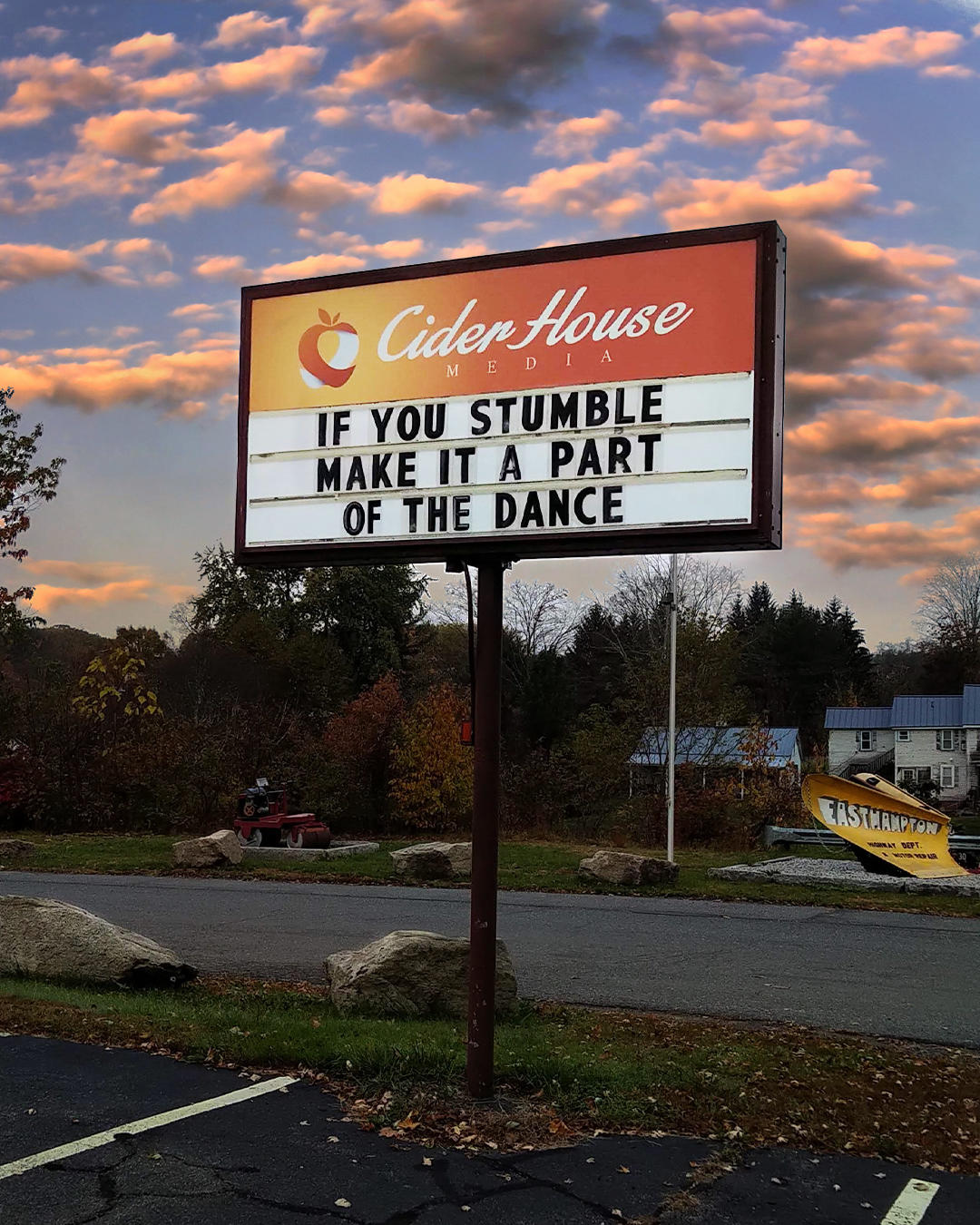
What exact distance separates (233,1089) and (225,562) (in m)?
50.6

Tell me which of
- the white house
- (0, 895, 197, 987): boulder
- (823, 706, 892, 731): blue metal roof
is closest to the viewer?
(0, 895, 197, 987): boulder

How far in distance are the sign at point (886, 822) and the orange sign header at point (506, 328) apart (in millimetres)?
15573

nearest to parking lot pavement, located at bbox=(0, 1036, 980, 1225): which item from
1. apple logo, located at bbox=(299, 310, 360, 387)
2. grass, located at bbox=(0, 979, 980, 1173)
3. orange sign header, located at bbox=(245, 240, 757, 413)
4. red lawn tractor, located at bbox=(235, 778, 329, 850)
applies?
grass, located at bbox=(0, 979, 980, 1173)

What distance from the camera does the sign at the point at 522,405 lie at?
609cm

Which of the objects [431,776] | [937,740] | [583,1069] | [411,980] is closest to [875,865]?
[431,776]

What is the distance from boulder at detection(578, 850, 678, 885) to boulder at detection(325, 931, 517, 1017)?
9.81 meters

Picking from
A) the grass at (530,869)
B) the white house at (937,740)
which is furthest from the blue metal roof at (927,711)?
the grass at (530,869)

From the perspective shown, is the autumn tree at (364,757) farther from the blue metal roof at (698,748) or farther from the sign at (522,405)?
Answer: the sign at (522,405)

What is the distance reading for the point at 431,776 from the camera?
31078mm

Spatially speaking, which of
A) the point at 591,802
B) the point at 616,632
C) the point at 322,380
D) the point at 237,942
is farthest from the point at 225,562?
the point at 322,380

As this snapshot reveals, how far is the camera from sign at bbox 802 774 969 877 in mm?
20391

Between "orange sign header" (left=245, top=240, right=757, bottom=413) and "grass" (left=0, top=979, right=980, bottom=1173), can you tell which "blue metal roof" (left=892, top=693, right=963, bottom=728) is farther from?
"orange sign header" (left=245, top=240, right=757, bottom=413)

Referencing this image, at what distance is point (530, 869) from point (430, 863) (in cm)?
203

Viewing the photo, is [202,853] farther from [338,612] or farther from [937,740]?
[937,740]
